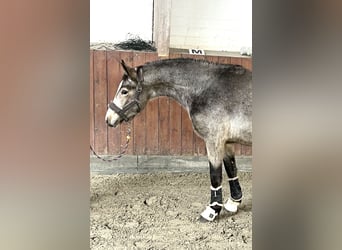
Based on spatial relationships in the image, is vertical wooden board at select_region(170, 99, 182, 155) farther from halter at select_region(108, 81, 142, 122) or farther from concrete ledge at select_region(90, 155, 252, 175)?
halter at select_region(108, 81, 142, 122)

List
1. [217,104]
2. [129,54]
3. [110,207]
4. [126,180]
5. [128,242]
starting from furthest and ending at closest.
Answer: [129,54]
[126,180]
[110,207]
[217,104]
[128,242]

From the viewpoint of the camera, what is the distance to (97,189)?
191 cm

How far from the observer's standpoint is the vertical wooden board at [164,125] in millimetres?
2396

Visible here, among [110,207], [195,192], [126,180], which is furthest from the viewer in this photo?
[126,180]

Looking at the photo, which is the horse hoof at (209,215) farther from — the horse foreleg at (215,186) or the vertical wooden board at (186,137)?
the vertical wooden board at (186,137)

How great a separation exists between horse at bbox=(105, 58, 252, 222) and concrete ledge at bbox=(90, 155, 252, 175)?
27.5 inches

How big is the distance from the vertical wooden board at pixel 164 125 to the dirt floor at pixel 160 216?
265 mm

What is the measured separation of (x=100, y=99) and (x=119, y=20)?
0.64 metres

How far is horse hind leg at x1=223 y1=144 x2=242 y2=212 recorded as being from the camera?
154cm

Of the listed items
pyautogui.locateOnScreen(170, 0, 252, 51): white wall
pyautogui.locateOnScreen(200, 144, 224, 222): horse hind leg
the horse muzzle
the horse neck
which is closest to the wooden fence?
pyautogui.locateOnScreen(170, 0, 252, 51): white wall
